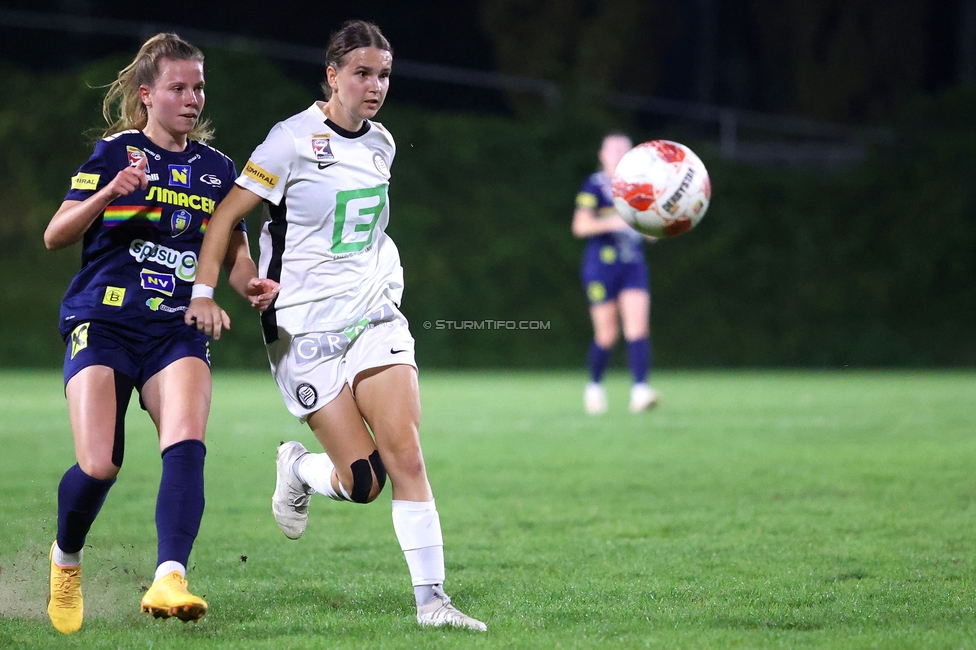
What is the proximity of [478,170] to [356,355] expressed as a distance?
1752cm

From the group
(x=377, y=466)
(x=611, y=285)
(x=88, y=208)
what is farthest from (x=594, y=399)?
(x=88, y=208)

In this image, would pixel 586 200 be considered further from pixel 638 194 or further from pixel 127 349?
pixel 127 349

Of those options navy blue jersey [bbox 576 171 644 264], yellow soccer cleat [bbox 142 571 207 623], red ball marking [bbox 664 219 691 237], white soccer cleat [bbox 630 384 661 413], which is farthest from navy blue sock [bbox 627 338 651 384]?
yellow soccer cleat [bbox 142 571 207 623]

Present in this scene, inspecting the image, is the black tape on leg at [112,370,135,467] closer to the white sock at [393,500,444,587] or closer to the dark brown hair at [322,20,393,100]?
the white sock at [393,500,444,587]

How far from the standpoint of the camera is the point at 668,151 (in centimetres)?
534

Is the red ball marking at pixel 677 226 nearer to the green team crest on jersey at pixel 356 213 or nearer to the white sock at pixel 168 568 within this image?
the green team crest on jersey at pixel 356 213

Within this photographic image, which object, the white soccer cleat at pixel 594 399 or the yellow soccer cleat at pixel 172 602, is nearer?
the yellow soccer cleat at pixel 172 602

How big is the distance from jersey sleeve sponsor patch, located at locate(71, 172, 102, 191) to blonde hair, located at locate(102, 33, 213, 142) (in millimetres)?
257

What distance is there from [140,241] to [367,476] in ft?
3.38

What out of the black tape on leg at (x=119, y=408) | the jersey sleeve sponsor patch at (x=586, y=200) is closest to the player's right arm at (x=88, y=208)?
the black tape on leg at (x=119, y=408)

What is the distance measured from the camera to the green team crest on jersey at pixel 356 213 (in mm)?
3891

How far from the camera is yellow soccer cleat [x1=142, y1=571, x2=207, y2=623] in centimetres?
329

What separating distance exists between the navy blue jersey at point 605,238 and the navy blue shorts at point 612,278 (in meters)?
0.04

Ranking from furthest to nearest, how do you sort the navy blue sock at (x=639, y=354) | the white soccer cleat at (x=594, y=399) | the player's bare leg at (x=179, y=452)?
1. the white soccer cleat at (x=594, y=399)
2. the navy blue sock at (x=639, y=354)
3. the player's bare leg at (x=179, y=452)
